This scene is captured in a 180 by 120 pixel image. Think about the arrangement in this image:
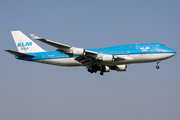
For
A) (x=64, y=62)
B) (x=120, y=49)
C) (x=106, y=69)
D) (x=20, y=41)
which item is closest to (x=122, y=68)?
(x=106, y=69)

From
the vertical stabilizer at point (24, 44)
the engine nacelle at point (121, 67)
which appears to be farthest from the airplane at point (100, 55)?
the engine nacelle at point (121, 67)

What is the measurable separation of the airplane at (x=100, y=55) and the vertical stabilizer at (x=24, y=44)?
1496 millimetres

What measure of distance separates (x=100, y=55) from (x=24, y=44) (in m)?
16.5

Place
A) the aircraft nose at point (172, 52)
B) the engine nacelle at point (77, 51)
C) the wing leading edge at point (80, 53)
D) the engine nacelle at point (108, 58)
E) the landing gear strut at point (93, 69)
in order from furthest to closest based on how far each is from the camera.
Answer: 1. the landing gear strut at point (93, 69)
2. the aircraft nose at point (172, 52)
3. the engine nacelle at point (108, 58)
4. the engine nacelle at point (77, 51)
5. the wing leading edge at point (80, 53)

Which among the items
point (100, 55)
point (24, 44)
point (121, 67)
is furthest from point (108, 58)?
point (24, 44)

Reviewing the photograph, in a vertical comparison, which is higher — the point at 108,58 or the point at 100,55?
the point at 100,55

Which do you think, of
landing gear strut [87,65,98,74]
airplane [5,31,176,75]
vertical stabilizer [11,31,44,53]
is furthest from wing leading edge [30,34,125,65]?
vertical stabilizer [11,31,44,53]

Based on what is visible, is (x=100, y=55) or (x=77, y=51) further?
(x=100, y=55)

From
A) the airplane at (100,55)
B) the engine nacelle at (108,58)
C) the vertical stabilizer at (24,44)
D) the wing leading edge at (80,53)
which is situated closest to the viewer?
the wing leading edge at (80,53)

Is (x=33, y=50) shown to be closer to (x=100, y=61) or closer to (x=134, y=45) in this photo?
(x=100, y=61)

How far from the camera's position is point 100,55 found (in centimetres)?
4634

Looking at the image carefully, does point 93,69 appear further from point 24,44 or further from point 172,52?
point 24,44

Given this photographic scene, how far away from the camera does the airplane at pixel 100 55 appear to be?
44.6 meters

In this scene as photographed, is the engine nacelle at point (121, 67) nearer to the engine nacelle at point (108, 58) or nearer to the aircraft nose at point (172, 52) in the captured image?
the engine nacelle at point (108, 58)
